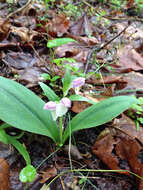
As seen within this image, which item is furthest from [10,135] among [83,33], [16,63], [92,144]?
[83,33]

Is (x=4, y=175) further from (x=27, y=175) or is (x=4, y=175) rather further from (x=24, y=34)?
(x=24, y=34)

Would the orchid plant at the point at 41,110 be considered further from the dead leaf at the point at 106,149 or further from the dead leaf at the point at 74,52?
the dead leaf at the point at 74,52

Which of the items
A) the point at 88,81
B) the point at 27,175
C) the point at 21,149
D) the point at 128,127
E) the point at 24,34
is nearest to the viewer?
the point at 27,175

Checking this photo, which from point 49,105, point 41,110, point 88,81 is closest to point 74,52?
point 88,81

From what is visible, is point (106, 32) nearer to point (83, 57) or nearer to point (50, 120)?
point (83, 57)

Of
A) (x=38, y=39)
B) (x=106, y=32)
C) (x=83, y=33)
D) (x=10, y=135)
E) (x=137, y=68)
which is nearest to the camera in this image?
(x=10, y=135)

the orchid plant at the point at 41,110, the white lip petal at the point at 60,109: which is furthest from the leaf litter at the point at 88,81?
the white lip petal at the point at 60,109

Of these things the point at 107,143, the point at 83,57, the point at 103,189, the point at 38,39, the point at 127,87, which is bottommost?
the point at 103,189
